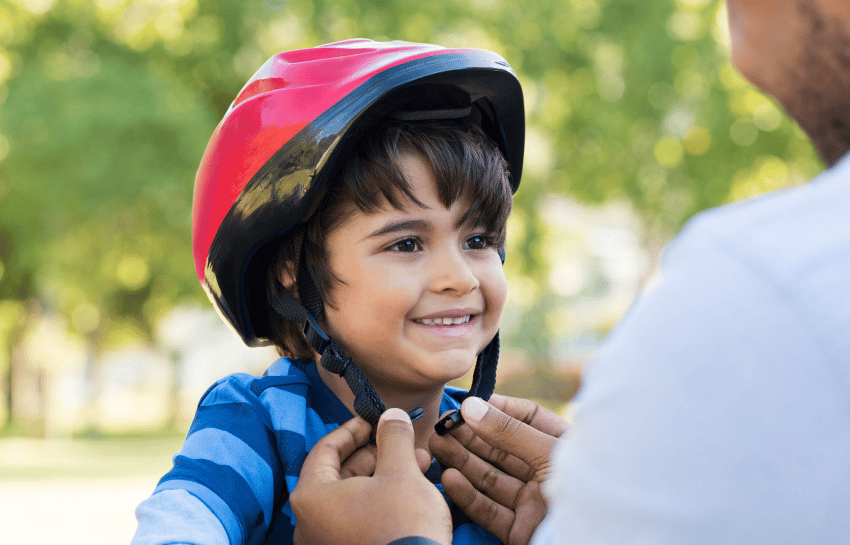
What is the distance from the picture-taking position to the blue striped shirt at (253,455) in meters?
1.93

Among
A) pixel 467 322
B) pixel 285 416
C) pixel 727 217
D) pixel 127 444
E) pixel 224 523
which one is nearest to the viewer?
pixel 727 217

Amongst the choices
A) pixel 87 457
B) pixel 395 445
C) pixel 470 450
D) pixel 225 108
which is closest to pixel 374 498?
pixel 395 445

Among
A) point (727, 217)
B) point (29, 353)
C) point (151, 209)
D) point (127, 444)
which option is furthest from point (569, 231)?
point (727, 217)

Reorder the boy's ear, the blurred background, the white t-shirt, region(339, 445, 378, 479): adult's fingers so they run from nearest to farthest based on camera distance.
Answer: the white t-shirt → region(339, 445, 378, 479): adult's fingers → the boy's ear → the blurred background

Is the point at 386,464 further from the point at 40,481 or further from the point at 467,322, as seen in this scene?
the point at 40,481

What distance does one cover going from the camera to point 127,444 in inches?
678

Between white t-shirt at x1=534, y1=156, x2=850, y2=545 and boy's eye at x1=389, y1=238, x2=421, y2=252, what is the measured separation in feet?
4.99

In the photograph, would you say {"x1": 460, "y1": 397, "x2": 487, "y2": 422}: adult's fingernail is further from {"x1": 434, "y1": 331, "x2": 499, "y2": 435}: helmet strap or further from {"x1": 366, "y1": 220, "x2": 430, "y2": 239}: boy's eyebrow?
{"x1": 366, "y1": 220, "x2": 430, "y2": 239}: boy's eyebrow

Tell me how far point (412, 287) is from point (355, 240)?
0.23 meters

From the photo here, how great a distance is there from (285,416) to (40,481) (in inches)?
429

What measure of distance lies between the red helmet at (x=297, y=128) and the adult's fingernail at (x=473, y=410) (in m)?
0.74

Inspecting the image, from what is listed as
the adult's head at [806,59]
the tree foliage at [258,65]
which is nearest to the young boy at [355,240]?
the adult's head at [806,59]

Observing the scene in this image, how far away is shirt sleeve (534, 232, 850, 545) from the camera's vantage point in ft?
2.46

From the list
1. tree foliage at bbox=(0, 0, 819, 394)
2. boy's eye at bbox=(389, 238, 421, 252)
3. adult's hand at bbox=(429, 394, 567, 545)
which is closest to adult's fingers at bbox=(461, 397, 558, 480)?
adult's hand at bbox=(429, 394, 567, 545)
